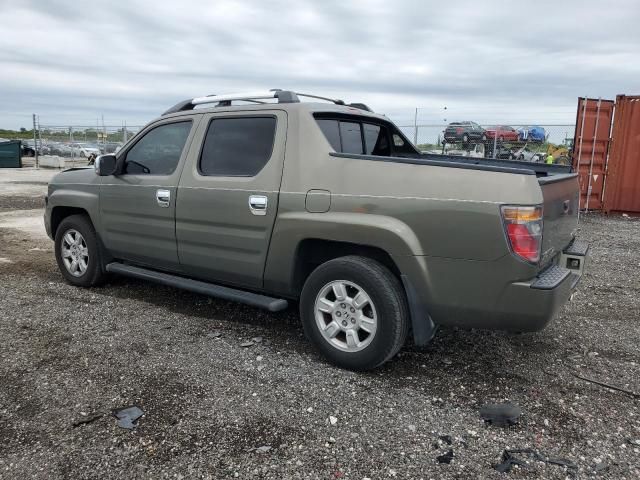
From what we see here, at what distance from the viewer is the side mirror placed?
4891 mm

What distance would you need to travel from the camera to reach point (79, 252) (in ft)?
18.0

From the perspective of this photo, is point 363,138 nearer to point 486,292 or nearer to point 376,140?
point 376,140

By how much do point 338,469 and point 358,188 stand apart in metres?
1.71

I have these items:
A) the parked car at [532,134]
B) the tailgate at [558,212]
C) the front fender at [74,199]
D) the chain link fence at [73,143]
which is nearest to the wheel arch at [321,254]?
Answer: the tailgate at [558,212]

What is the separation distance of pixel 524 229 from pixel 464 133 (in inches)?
598

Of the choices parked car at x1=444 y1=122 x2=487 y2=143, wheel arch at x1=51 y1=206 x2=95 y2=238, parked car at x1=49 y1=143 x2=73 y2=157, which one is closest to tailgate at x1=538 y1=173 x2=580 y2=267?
wheel arch at x1=51 y1=206 x2=95 y2=238

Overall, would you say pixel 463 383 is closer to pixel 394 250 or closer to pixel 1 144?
pixel 394 250

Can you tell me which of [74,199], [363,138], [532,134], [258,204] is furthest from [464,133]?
[258,204]

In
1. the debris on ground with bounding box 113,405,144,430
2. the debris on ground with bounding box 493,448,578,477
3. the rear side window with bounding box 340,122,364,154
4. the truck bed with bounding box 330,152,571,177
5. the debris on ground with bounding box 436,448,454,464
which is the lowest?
the debris on ground with bounding box 113,405,144,430

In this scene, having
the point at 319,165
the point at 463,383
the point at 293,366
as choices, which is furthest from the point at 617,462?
the point at 319,165

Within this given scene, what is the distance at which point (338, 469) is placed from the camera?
260 centimetres

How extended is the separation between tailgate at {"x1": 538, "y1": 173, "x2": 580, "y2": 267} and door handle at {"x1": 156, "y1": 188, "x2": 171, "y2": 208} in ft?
9.60

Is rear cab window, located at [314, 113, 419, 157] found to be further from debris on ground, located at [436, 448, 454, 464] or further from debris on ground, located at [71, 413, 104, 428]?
debris on ground, located at [71, 413, 104, 428]

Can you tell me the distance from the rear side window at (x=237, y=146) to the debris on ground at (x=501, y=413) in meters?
2.28
